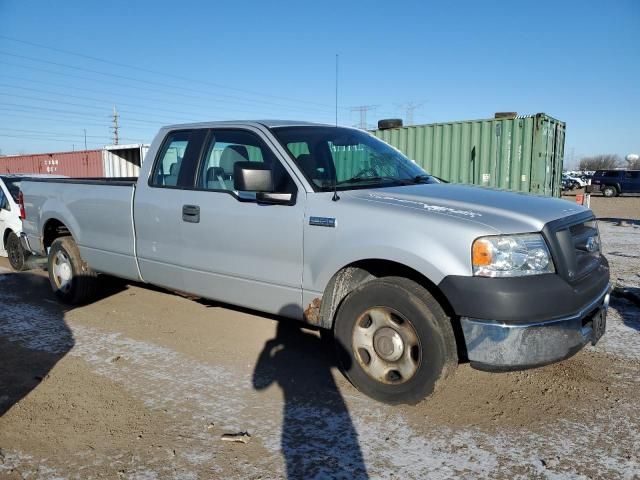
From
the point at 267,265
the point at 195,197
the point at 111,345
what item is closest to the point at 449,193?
the point at 267,265

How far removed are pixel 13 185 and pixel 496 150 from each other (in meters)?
9.72

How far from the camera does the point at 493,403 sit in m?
3.48

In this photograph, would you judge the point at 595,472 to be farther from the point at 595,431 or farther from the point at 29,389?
the point at 29,389

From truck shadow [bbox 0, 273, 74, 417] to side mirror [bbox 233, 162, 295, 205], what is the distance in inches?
82.7

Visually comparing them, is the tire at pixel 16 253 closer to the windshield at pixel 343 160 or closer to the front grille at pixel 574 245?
the windshield at pixel 343 160

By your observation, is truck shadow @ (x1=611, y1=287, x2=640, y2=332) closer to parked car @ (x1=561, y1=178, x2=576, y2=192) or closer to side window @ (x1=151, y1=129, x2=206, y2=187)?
side window @ (x1=151, y1=129, x2=206, y2=187)

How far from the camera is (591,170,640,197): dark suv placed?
3366 centimetres

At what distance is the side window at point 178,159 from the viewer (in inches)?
179

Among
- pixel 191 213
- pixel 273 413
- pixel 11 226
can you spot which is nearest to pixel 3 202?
pixel 11 226

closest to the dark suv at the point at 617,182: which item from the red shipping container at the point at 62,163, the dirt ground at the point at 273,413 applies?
the red shipping container at the point at 62,163

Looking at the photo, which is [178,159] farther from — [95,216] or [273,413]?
[273,413]

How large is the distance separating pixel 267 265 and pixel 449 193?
4.69 ft

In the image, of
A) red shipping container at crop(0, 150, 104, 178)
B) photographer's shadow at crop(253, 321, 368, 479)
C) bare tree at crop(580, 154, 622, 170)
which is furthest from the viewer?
bare tree at crop(580, 154, 622, 170)

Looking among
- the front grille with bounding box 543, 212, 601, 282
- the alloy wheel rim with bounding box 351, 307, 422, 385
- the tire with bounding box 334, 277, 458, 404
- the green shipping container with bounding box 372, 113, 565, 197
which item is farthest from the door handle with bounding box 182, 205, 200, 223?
the green shipping container with bounding box 372, 113, 565, 197
